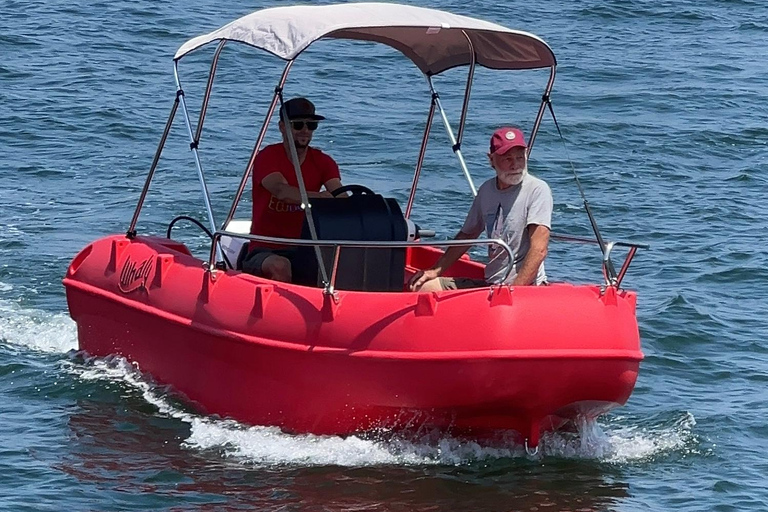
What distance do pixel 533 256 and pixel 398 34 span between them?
238 cm

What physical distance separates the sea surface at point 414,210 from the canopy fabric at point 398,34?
5.27 ft

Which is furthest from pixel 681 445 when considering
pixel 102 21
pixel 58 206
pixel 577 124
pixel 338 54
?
pixel 102 21

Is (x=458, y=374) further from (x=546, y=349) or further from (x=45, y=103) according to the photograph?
(x=45, y=103)

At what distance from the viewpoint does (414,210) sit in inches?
559

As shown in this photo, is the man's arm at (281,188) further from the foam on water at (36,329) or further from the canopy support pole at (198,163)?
the foam on water at (36,329)

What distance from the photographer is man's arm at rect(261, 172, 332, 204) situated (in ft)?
27.8

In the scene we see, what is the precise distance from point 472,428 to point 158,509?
5.70 feet

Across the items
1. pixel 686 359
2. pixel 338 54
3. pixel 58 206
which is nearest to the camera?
pixel 686 359

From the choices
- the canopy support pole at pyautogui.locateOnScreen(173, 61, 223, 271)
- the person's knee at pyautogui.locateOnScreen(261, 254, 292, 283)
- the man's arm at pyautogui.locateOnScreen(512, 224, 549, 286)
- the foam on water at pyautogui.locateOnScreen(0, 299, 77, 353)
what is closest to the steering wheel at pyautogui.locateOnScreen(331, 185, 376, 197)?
the person's knee at pyautogui.locateOnScreen(261, 254, 292, 283)

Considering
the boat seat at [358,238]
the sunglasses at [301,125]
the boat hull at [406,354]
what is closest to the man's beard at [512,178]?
the boat hull at [406,354]

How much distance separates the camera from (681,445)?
8.50 m

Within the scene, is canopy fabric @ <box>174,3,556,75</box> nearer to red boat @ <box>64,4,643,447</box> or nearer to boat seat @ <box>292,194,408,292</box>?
red boat @ <box>64,4,643,447</box>

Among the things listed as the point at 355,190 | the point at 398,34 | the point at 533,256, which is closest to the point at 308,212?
the point at 355,190

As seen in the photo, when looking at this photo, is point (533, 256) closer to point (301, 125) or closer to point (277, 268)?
point (277, 268)
